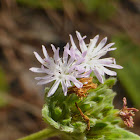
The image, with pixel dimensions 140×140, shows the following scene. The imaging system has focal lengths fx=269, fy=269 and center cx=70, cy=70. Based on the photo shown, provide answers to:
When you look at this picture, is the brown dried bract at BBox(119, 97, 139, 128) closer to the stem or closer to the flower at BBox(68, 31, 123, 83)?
the flower at BBox(68, 31, 123, 83)

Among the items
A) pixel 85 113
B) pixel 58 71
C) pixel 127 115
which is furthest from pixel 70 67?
pixel 127 115

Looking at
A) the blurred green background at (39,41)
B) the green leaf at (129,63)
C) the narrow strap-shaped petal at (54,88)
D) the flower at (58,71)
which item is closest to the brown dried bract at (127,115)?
the flower at (58,71)

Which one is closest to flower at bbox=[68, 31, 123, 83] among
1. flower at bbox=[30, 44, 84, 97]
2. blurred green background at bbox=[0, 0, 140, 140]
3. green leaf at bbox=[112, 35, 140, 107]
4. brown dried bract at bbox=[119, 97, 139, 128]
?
flower at bbox=[30, 44, 84, 97]

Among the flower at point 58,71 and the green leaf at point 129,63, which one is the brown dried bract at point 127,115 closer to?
the flower at point 58,71

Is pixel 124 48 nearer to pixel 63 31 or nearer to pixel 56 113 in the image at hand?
pixel 63 31

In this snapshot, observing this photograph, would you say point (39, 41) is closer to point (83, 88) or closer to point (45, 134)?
point (45, 134)

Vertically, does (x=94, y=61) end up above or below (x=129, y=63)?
below

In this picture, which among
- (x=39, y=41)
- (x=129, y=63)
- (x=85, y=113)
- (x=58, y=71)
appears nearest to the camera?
(x=58, y=71)

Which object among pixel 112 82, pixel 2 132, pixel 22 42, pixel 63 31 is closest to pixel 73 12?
pixel 63 31
